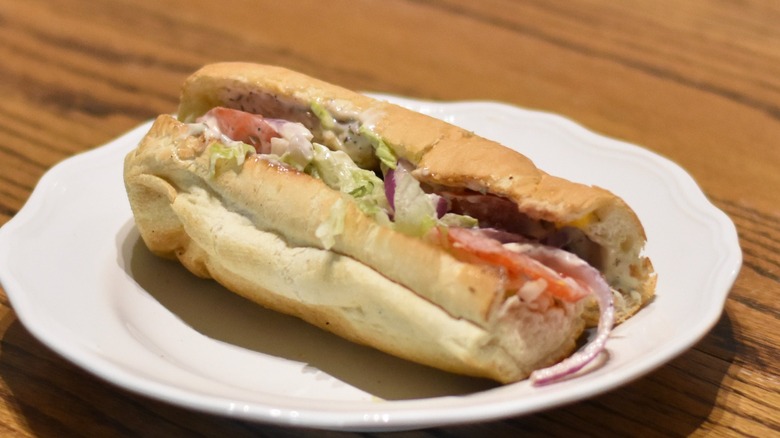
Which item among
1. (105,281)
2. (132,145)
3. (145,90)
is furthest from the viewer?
(145,90)

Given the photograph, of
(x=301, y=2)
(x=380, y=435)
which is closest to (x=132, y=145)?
(x=380, y=435)

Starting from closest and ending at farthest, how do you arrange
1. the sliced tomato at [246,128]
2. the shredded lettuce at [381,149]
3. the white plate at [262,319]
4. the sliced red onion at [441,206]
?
the white plate at [262,319], the sliced red onion at [441,206], the shredded lettuce at [381,149], the sliced tomato at [246,128]

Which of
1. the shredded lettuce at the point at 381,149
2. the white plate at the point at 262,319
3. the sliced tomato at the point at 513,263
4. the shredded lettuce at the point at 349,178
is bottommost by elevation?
the white plate at the point at 262,319

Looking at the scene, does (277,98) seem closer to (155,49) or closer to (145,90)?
(145,90)

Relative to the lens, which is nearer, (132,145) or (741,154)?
(132,145)

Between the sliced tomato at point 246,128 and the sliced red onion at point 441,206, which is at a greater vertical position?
the sliced red onion at point 441,206

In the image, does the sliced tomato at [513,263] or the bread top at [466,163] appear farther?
the bread top at [466,163]

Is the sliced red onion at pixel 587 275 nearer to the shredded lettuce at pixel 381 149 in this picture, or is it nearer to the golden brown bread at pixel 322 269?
the golden brown bread at pixel 322 269

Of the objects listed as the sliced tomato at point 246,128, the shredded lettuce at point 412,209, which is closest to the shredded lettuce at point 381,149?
the shredded lettuce at point 412,209
